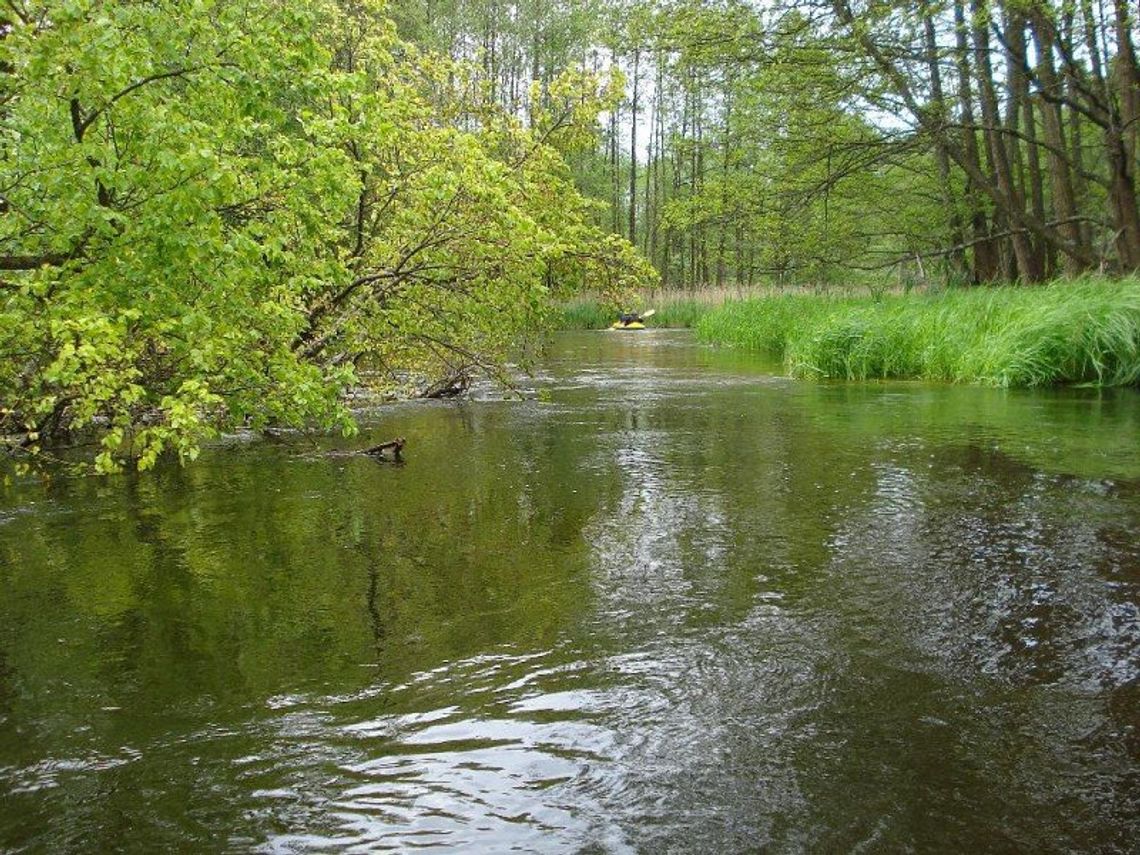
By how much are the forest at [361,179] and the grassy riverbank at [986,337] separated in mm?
2858

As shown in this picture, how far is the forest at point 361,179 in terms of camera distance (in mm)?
3561

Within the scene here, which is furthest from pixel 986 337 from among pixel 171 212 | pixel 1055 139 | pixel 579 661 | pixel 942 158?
pixel 171 212

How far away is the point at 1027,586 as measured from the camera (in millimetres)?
3230

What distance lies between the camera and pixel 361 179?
663 centimetres

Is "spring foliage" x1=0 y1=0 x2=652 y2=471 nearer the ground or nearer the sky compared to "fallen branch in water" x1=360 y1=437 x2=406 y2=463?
nearer the sky

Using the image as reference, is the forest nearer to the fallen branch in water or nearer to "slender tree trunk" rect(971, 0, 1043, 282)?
"slender tree trunk" rect(971, 0, 1043, 282)

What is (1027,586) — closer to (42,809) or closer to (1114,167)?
(42,809)

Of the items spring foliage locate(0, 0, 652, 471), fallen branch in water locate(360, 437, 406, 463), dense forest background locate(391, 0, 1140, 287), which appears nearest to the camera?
spring foliage locate(0, 0, 652, 471)

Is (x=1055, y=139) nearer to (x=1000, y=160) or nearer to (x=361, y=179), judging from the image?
(x=1000, y=160)

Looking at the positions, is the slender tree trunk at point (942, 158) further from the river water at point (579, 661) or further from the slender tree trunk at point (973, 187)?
the river water at point (579, 661)

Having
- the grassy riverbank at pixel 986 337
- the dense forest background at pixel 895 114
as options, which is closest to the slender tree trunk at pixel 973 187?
the dense forest background at pixel 895 114

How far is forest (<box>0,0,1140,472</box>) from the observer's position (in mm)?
3561

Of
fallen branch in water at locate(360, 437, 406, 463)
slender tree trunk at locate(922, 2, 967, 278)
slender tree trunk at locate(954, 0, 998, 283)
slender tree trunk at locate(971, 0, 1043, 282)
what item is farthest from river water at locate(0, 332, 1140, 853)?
slender tree trunk at locate(954, 0, 998, 283)

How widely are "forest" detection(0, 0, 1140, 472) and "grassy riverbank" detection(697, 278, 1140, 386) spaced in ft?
9.38
